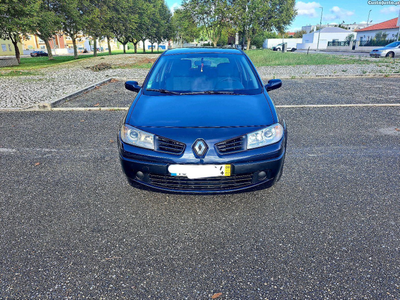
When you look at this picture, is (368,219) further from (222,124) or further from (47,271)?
(47,271)

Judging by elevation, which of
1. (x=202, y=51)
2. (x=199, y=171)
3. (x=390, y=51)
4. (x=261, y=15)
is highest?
(x=261, y=15)

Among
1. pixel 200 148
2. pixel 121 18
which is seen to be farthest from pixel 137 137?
pixel 121 18

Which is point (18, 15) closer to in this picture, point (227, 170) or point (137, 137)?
point (137, 137)

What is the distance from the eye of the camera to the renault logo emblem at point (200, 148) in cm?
246

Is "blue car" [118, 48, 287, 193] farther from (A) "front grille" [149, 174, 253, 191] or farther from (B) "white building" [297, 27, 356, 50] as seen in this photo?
(B) "white building" [297, 27, 356, 50]

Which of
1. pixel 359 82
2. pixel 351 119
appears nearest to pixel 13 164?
pixel 351 119

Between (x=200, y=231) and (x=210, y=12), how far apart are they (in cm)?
4809

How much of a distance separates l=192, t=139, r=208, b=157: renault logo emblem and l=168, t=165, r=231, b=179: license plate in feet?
0.35

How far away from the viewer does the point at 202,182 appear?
100 inches

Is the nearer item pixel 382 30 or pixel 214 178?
pixel 214 178

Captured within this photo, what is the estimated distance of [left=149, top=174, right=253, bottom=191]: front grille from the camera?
2.54 m

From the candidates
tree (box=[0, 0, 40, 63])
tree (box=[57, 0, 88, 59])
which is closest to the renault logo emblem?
tree (box=[0, 0, 40, 63])

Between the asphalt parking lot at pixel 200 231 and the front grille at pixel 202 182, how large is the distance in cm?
33

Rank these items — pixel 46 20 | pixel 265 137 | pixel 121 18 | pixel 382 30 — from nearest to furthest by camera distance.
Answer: pixel 265 137, pixel 46 20, pixel 121 18, pixel 382 30
